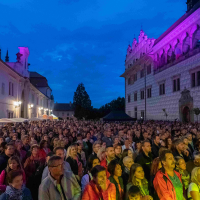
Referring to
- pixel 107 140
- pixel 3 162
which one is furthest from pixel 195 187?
pixel 107 140

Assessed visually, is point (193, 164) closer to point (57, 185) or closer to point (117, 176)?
point (117, 176)

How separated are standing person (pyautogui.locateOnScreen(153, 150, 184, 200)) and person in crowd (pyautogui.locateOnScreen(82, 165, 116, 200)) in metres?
0.82

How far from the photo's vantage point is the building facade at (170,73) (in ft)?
78.8

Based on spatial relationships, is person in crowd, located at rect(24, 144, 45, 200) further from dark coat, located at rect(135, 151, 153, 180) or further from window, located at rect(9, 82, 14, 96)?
window, located at rect(9, 82, 14, 96)

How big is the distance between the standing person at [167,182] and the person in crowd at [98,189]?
0.82m

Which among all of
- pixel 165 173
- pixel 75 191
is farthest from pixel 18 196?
pixel 165 173

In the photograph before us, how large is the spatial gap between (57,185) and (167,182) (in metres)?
1.90

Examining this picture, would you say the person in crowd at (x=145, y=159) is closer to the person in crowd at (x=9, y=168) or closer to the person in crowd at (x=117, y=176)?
the person in crowd at (x=117, y=176)

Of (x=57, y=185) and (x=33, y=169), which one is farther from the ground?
(x=57, y=185)

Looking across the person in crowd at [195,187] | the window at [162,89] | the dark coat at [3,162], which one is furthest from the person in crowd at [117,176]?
the window at [162,89]

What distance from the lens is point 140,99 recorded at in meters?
40.9

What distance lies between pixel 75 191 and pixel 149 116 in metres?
35.0

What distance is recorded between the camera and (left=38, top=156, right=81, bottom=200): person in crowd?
2.85 meters

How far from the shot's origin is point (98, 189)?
3.30 m
